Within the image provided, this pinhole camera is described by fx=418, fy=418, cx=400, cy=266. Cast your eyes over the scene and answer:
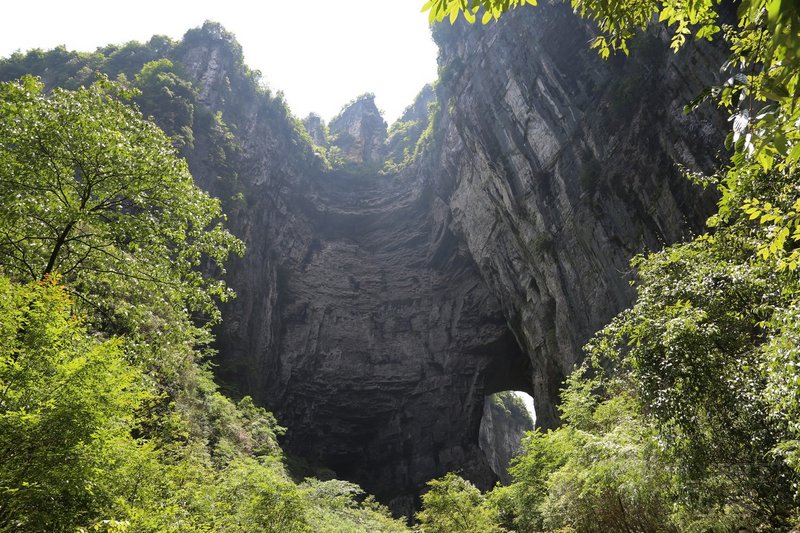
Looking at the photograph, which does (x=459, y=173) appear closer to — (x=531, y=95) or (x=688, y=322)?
(x=531, y=95)

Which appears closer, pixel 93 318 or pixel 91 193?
pixel 93 318

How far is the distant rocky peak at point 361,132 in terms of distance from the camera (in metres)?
50.7

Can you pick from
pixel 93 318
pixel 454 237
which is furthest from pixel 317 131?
pixel 93 318

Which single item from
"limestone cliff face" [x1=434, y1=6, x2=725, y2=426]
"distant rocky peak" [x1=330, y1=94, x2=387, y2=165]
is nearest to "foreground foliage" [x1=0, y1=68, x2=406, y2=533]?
"limestone cliff face" [x1=434, y1=6, x2=725, y2=426]

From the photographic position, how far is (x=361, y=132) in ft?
173

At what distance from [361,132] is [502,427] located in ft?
131

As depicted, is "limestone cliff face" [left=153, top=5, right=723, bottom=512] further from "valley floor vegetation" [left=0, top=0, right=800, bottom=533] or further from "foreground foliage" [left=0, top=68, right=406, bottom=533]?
"foreground foliage" [left=0, top=68, right=406, bottom=533]

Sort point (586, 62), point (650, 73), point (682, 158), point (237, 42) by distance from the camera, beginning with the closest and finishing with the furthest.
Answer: point (682, 158) < point (650, 73) < point (586, 62) < point (237, 42)

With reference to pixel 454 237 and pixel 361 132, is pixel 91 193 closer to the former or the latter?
pixel 454 237

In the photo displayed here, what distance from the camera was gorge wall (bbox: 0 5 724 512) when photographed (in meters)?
18.4

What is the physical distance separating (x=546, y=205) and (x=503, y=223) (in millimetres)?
4965

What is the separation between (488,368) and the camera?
106 ft

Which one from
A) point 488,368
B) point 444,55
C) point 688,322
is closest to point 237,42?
point 444,55

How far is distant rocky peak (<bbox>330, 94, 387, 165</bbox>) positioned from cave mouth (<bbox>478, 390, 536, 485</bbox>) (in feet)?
101
